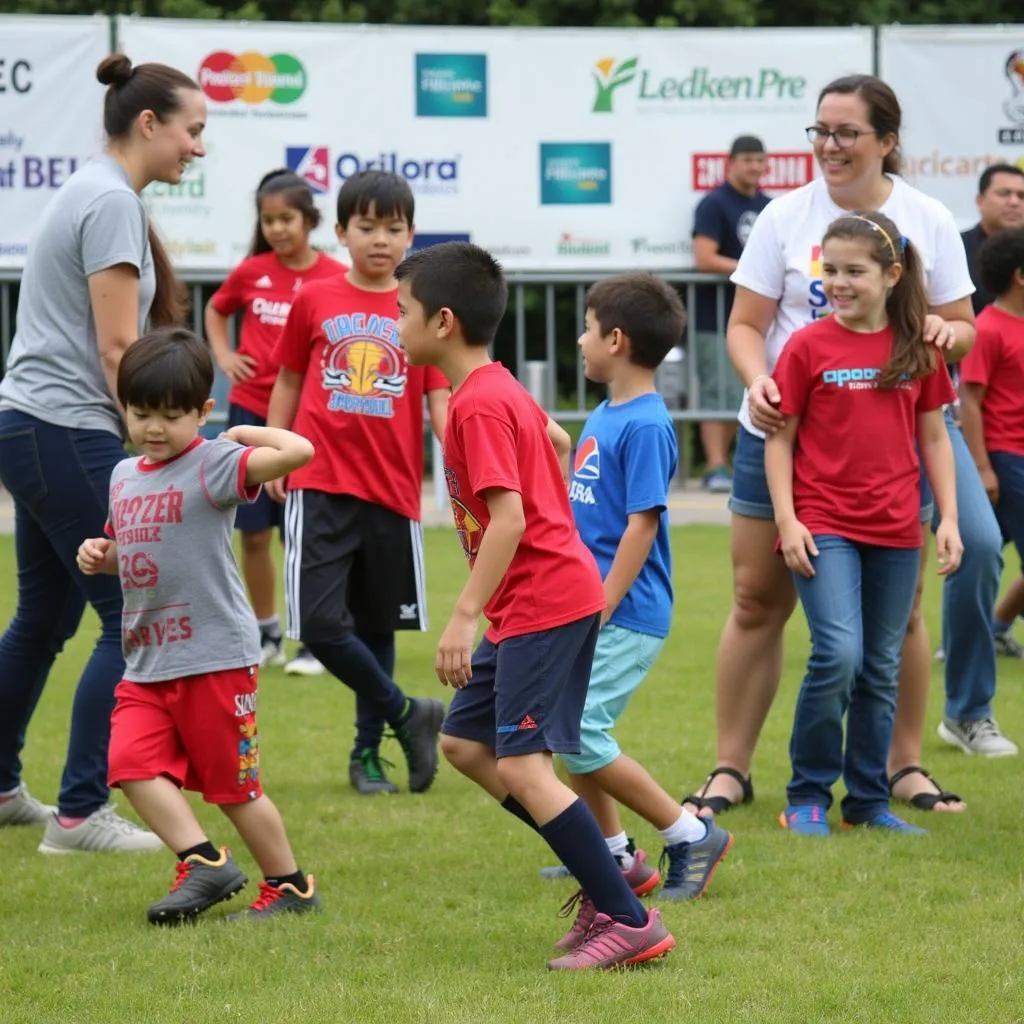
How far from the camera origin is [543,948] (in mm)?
4770

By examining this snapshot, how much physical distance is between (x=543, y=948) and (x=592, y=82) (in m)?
11.2

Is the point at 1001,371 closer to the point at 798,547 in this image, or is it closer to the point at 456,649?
the point at 798,547

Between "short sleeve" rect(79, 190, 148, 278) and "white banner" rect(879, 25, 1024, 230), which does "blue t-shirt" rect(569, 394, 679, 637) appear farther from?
"white banner" rect(879, 25, 1024, 230)

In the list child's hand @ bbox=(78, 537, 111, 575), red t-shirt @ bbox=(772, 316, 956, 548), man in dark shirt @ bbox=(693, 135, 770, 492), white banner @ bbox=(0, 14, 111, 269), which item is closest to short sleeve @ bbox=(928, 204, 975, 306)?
red t-shirt @ bbox=(772, 316, 956, 548)

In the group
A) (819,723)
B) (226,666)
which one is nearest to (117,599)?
(226,666)

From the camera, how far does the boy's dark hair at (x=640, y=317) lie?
17.5ft

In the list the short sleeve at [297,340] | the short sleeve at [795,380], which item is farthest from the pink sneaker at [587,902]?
the short sleeve at [297,340]

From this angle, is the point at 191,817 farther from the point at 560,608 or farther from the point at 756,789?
the point at 756,789

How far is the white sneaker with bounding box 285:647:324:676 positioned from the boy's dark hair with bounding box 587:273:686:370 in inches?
158

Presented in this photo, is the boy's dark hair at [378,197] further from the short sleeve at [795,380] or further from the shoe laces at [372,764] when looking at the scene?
the shoe laces at [372,764]

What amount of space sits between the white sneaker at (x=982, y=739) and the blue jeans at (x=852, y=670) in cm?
117

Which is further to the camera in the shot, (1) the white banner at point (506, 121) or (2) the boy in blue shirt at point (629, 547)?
(1) the white banner at point (506, 121)

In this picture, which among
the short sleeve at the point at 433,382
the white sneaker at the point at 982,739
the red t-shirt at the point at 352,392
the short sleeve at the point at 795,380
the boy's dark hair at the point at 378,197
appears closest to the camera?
the short sleeve at the point at 795,380

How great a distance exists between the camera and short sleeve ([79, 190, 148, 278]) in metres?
5.61
